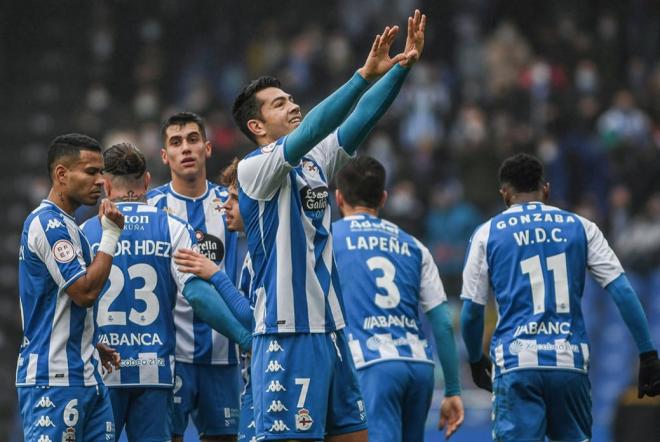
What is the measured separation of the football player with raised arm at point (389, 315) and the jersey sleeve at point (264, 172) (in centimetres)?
209

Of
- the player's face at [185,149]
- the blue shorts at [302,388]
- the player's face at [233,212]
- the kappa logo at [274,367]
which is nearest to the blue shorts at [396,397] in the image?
the player's face at [233,212]

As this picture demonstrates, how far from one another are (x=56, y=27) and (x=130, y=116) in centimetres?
385

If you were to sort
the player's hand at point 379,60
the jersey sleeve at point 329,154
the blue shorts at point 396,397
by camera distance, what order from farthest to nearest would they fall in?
the blue shorts at point 396,397
the jersey sleeve at point 329,154
the player's hand at point 379,60

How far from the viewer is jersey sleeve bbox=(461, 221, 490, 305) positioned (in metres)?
8.34

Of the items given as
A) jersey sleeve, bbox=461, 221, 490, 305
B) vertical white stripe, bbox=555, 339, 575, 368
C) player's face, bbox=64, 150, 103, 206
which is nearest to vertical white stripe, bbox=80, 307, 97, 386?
player's face, bbox=64, 150, 103, 206

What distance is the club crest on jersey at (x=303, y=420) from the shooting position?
6.67 meters

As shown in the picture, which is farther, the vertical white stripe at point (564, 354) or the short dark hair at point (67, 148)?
the vertical white stripe at point (564, 354)

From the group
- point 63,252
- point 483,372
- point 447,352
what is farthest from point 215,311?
Result: point 483,372

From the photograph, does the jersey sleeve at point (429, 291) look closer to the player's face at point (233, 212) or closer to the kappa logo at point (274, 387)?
the player's face at point (233, 212)

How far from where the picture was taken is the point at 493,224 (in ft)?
27.3

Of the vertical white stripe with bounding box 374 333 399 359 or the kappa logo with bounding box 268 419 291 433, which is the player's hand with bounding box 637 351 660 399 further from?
the kappa logo with bounding box 268 419 291 433

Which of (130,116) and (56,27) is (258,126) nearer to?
(130,116)

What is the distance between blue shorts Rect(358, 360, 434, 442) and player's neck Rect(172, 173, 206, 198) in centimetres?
169

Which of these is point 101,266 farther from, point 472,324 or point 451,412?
point 451,412
